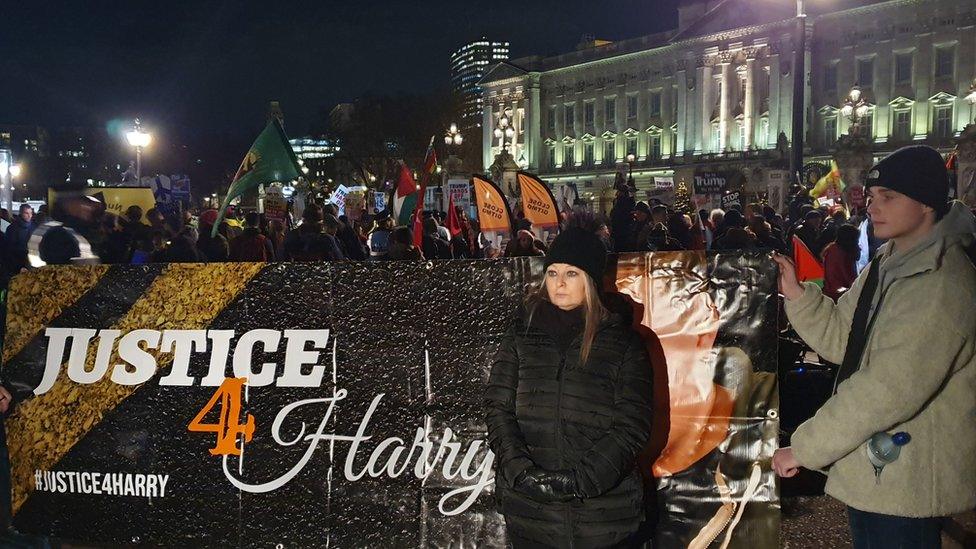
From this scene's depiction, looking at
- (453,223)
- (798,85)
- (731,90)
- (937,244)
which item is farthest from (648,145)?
(937,244)

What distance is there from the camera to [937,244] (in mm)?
2680

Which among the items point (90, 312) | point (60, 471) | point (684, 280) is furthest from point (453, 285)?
point (60, 471)

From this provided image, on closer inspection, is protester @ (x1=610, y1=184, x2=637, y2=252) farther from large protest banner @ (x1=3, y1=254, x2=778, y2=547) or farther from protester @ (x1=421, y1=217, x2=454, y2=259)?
large protest banner @ (x1=3, y1=254, x2=778, y2=547)

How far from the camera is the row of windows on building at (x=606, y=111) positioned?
83062mm

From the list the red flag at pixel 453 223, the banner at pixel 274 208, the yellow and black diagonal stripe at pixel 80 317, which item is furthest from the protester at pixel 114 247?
the red flag at pixel 453 223

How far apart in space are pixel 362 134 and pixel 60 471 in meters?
75.6

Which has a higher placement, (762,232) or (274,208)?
(274,208)

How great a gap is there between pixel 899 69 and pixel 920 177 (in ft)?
232

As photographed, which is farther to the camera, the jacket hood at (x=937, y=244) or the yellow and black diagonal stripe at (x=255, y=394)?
the yellow and black diagonal stripe at (x=255, y=394)

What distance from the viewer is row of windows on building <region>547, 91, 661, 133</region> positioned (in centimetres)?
8306

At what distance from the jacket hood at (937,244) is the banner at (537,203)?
31.5ft

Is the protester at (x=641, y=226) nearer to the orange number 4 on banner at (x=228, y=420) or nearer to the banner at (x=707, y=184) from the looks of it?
the orange number 4 on banner at (x=228, y=420)

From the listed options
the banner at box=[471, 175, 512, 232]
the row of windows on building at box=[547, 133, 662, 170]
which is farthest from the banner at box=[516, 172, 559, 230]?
the row of windows on building at box=[547, 133, 662, 170]

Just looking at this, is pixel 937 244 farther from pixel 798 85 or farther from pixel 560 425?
pixel 798 85
